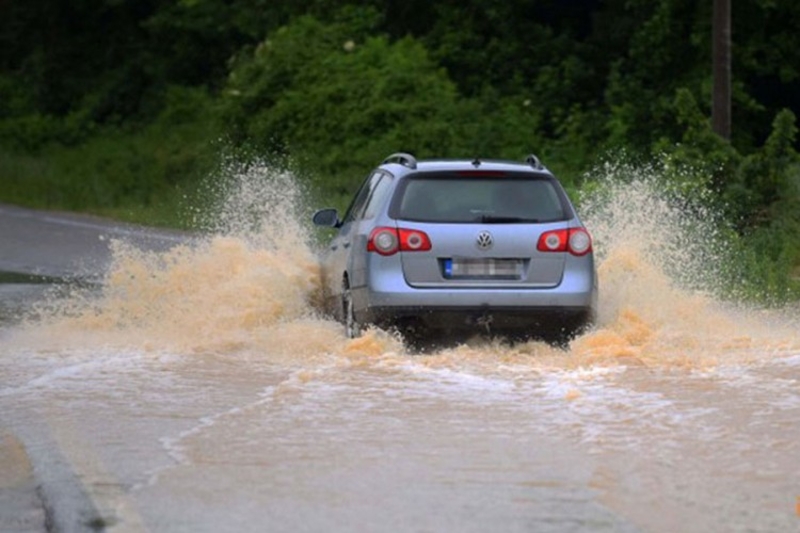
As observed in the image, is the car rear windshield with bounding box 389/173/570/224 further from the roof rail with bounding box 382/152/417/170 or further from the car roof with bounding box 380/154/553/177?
the roof rail with bounding box 382/152/417/170

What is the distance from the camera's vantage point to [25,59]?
56219 millimetres

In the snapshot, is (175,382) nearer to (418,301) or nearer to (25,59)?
(418,301)

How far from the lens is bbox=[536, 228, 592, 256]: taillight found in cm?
1422

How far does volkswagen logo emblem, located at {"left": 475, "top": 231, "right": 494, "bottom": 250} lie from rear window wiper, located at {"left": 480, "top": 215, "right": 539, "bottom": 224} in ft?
0.43

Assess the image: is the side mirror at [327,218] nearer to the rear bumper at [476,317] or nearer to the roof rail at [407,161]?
the roof rail at [407,161]

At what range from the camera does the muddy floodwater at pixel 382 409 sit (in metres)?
8.64

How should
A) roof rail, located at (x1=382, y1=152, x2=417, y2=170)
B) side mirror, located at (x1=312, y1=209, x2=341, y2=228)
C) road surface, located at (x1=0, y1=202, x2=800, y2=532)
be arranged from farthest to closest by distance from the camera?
side mirror, located at (x1=312, y1=209, x2=341, y2=228) → roof rail, located at (x1=382, y1=152, x2=417, y2=170) → road surface, located at (x1=0, y1=202, x2=800, y2=532)

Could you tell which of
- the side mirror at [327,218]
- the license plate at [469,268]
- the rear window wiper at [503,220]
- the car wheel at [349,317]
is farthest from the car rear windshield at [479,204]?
the side mirror at [327,218]

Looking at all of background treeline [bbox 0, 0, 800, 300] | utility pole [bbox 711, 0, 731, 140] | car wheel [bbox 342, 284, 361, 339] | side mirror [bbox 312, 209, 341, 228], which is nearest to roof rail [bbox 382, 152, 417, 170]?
side mirror [bbox 312, 209, 341, 228]

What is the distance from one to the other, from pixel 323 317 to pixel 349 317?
1.60m

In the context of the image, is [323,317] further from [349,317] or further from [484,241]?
[484,241]

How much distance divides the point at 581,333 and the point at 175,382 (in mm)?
2935

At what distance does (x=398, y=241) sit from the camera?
1416cm

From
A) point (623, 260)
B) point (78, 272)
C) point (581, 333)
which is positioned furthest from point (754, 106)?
point (581, 333)
